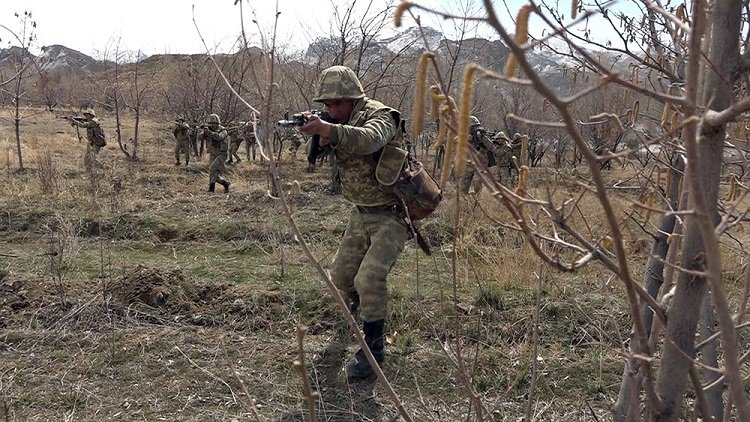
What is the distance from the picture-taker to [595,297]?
15.0 feet

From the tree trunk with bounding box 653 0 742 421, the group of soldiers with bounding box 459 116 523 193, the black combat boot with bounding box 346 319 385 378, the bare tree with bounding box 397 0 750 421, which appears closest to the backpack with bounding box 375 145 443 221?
the black combat boot with bounding box 346 319 385 378

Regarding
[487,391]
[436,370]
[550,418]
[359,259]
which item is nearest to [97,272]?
[359,259]

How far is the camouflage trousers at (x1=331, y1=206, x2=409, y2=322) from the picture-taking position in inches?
125

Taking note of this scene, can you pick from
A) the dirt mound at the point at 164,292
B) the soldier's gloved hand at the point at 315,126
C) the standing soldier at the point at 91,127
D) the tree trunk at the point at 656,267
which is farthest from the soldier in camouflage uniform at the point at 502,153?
the tree trunk at the point at 656,267

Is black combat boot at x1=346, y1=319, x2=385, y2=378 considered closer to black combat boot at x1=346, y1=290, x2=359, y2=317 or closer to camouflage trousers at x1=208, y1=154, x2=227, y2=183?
black combat boot at x1=346, y1=290, x2=359, y2=317

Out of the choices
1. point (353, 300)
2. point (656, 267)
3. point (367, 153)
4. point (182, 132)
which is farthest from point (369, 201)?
point (182, 132)

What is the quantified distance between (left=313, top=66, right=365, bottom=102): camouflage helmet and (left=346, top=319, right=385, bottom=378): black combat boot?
1.16m

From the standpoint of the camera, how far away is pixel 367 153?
297 centimetres

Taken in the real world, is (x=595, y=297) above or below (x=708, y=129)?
below

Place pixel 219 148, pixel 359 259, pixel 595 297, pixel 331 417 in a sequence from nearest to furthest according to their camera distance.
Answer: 1. pixel 331 417
2. pixel 359 259
3. pixel 595 297
4. pixel 219 148

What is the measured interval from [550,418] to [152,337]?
7.28ft

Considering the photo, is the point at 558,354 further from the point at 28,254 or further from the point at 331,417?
the point at 28,254

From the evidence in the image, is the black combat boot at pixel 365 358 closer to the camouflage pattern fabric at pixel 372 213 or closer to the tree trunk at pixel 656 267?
the camouflage pattern fabric at pixel 372 213

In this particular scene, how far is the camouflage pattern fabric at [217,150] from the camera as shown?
33.4 feet
